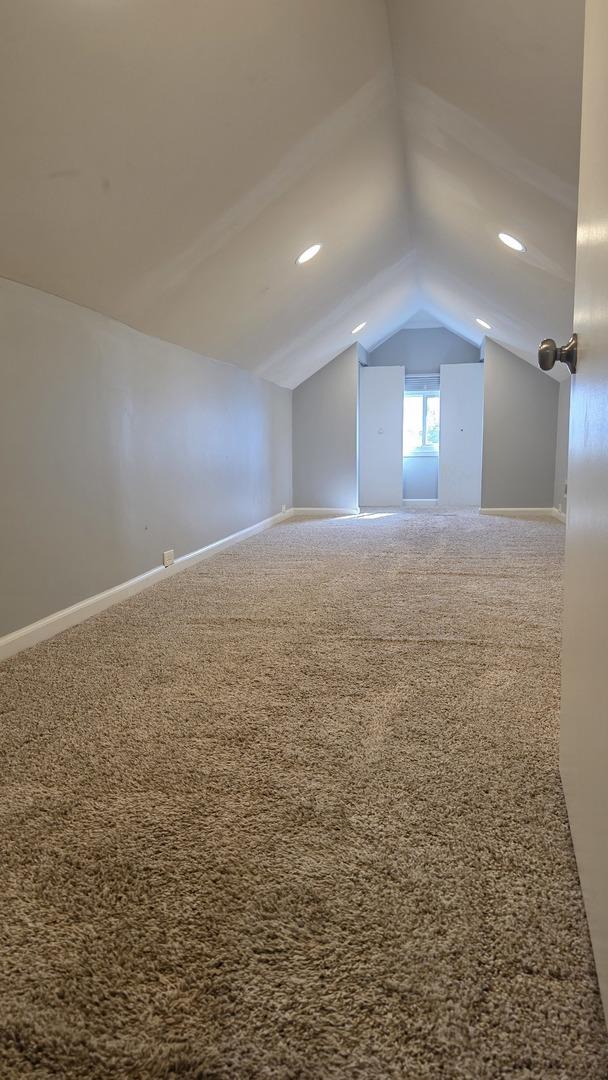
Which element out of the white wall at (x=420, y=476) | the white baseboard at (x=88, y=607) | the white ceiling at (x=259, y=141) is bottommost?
the white baseboard at (x=88, y=607)

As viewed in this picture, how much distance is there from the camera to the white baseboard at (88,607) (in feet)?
7.77

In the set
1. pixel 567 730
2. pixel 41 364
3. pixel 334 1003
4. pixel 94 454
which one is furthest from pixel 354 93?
pixel 334 1003

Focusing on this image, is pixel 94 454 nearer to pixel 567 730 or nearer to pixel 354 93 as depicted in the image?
pixel 354 93

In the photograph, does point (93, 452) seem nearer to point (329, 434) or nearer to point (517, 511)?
point (329, 434)

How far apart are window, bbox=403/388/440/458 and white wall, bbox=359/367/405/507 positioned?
97 centimetres

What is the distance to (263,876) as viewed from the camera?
1102 millimetres

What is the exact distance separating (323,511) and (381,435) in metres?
1.55

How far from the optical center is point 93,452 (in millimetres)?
2912

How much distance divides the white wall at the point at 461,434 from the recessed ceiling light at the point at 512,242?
4248 millimetres

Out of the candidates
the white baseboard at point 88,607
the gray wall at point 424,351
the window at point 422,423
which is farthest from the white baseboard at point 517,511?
the white baseboard at point 88,607

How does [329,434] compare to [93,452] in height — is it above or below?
above

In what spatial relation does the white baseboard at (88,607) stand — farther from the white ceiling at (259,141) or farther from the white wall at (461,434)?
the white wall at (461,434)

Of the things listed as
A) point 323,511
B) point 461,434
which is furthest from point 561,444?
point 323,511

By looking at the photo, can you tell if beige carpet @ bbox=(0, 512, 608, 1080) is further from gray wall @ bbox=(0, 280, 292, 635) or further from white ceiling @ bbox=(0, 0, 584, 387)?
white ceiling @ bbox=(0, 0, 584, 387)
